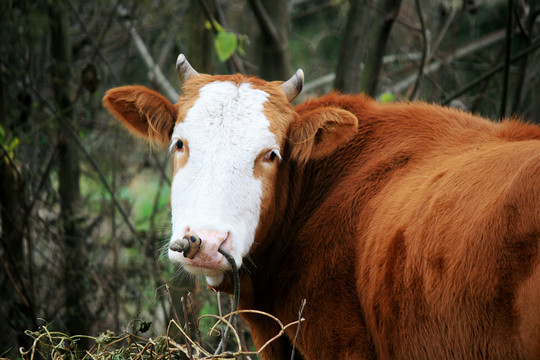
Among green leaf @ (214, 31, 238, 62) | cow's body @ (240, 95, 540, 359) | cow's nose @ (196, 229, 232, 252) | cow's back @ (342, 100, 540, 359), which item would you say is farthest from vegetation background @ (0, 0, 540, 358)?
cow's back @ (342, 100, 540, 359)

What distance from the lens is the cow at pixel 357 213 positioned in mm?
2479

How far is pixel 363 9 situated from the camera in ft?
18.7

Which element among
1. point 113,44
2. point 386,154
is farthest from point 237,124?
point 113,44

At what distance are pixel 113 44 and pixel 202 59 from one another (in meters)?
3.91

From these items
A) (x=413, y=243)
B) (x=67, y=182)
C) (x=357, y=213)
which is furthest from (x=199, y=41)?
(x=413, y=243)

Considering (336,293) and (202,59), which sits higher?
(202,59)

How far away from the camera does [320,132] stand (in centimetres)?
371

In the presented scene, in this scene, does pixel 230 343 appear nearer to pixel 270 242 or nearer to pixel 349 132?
pixel 270 242

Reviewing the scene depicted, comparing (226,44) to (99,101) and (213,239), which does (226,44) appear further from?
(99,101)

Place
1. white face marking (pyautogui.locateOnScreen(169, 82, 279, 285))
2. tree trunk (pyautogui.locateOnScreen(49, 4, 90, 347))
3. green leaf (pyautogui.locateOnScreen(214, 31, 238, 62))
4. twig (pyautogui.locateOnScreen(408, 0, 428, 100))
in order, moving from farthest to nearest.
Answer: tree trunk (pyautogui.locateOnScreen(49, 4, 90, 347)) → twig (pyautogui.locateOnScreen(408, 0, 428, 100)) → green leaf (pyautogui.locateOnScreen(214, 31, 238, 62)) → white face marking (pyautogui.locateOnScreen(169, 82, 279, 285))

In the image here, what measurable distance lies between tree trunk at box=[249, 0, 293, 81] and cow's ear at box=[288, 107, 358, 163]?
82.8 inches

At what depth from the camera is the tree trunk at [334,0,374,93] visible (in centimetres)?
568

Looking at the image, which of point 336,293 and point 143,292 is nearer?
point 336,293

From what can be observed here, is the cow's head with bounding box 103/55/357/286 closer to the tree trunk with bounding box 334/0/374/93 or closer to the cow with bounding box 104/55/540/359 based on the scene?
the cow with bounding box 104/55/540/359
